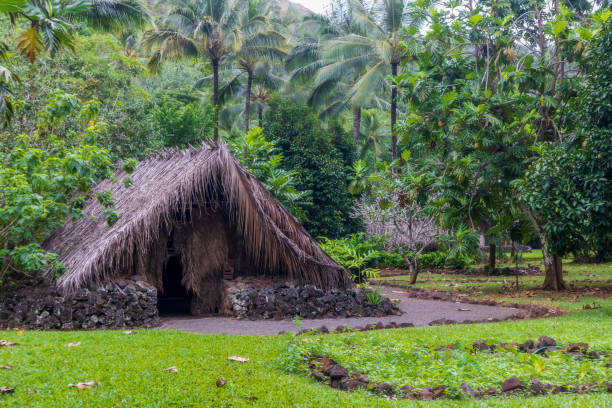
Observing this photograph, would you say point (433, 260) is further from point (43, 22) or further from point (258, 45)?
point (43, 22)

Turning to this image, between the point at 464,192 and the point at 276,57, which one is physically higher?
the point at 276,57

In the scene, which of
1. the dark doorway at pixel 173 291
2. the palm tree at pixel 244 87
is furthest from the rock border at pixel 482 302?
the palm tree at pixel 244 87

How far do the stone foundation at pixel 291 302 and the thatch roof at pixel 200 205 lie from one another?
254mm

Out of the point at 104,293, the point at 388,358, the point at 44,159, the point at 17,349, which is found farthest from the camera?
the point at 44,159

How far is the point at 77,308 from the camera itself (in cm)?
859

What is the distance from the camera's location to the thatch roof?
9.28 meters

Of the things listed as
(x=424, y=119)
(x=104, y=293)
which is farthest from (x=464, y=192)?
(x=104, y=293)

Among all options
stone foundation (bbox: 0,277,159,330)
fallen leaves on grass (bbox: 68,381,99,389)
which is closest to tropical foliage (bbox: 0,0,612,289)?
fallen leaves on grass (bbox: 68,381,99,389)

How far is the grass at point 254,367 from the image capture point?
4.25 m

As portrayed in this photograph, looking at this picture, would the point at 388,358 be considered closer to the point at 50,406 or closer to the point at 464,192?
the point at 50,406

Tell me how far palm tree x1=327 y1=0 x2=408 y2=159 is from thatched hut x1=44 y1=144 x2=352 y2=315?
14.0 metres

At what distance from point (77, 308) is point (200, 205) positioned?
2.97 m

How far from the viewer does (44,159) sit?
9461 millimetres

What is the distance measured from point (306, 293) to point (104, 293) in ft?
11.5
